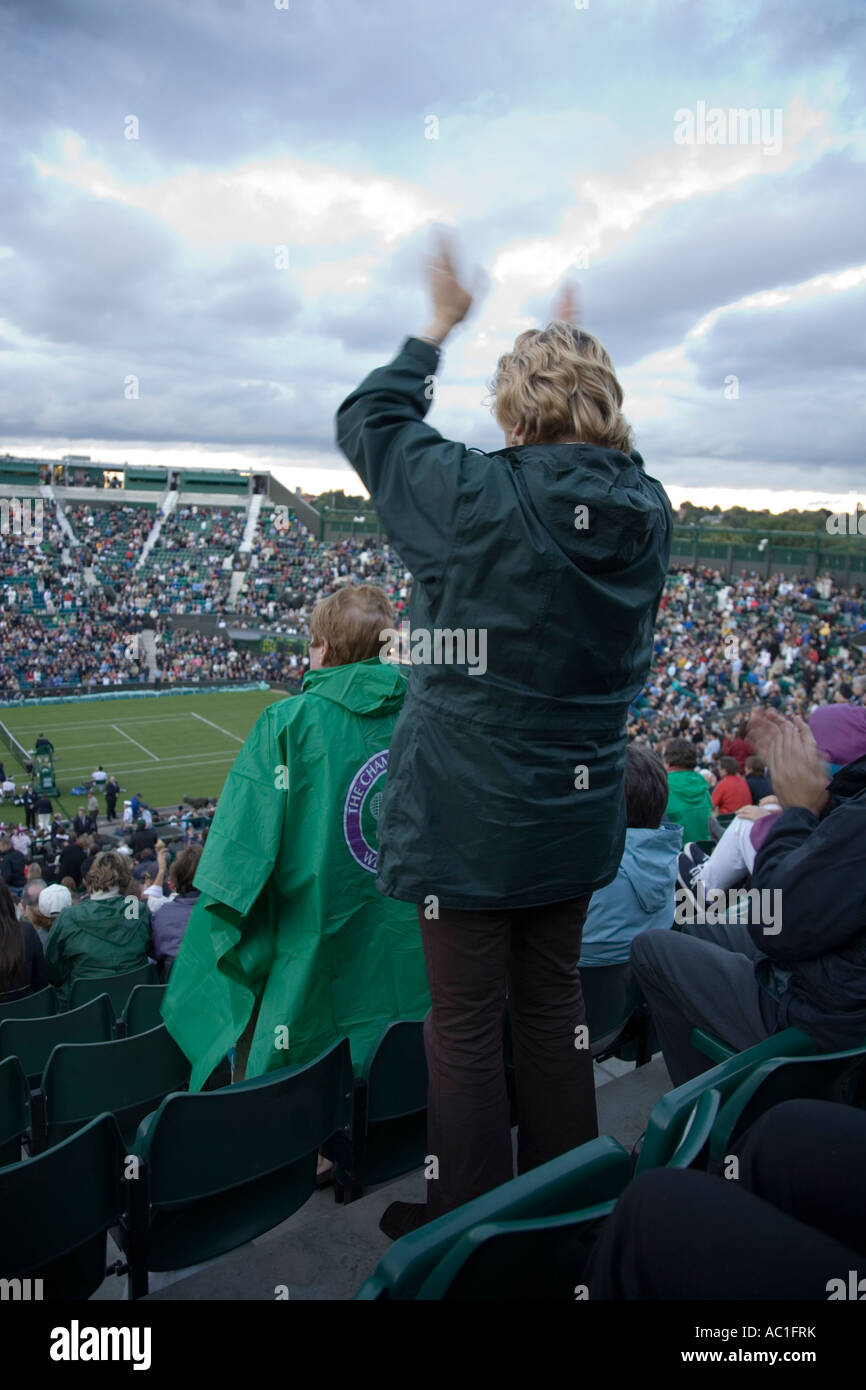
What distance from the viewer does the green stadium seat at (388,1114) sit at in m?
2.24

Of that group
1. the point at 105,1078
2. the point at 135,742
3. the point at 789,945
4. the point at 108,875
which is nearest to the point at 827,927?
the point at 789,945

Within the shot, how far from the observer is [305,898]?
7.49ft

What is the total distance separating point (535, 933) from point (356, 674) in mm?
862

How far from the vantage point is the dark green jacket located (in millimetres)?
1522

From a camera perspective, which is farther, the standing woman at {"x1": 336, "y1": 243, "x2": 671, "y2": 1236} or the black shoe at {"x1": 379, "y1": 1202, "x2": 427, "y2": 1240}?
the black shoe at {"x1": 379, "y1": 1202, "x2": 427, "y2": 1240}

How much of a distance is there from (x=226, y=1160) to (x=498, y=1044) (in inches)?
29.3

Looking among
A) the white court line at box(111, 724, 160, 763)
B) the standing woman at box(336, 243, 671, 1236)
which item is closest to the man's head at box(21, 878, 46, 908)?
the standing woman at box(336, 243, 671, 1236)

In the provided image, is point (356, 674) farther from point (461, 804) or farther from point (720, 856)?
point (720, 856)

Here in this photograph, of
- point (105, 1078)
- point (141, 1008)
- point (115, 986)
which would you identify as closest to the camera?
point (105, 1078)

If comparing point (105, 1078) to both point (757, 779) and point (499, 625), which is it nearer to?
point (499, 625)

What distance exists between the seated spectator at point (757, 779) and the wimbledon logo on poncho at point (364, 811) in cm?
489

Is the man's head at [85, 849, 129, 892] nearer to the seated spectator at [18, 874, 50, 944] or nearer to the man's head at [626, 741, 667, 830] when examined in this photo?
the seated spectator at [18, 874, 50, 944]

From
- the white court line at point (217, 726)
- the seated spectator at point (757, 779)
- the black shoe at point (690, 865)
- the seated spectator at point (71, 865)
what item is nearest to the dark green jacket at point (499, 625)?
the black shoe at point (690, 865)

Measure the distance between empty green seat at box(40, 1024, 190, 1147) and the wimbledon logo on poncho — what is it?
947 mm
